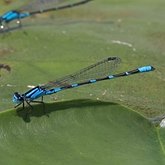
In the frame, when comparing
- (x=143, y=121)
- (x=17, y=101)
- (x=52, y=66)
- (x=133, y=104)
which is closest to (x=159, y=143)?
(x=143, y=121)

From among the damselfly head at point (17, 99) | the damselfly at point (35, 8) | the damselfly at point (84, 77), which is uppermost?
the damselfly at point (35, 8)

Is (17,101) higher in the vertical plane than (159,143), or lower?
higher

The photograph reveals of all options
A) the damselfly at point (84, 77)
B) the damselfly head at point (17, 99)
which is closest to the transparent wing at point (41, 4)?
the damselfly at point (84, 77)

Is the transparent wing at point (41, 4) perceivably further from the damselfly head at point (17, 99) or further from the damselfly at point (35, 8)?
the damselfly head at point (17, 99)

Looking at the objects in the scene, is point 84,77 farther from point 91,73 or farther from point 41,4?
point 41,4

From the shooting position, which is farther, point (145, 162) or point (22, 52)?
point (22, 52)

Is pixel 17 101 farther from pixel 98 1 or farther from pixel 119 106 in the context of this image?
pixel 98 1

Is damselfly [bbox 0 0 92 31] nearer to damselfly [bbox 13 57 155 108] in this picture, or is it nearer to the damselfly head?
damselfly [bbox 13 57 155 108]
